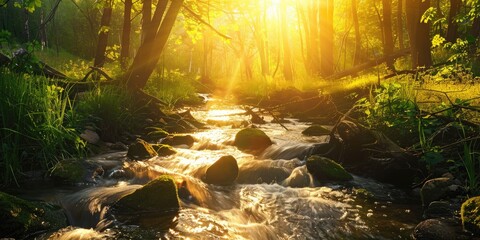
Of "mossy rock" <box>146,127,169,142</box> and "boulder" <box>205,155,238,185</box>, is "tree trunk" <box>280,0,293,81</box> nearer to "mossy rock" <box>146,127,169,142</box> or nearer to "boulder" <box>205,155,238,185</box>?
"mossy rock" <box>146,127,169,142</box>

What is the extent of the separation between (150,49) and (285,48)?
1376 cm

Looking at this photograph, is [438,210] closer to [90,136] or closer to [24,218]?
[24,218]

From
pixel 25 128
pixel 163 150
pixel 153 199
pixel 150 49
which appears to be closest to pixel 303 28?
pixel 150 49

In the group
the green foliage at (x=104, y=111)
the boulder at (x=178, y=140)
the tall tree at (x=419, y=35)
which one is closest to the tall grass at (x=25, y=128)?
the green foliage at (x=104, y=111)

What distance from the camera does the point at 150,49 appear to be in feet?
35.4

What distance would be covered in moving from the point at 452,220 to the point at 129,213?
3633 mm

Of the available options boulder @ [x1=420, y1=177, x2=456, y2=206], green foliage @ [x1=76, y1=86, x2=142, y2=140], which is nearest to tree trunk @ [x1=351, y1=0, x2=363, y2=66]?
green foliage @ [x1=76, y1=86, x2=142, y2=140]

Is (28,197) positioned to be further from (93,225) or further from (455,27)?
(455,27)

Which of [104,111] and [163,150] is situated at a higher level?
[104,111]

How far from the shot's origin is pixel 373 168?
21.1 feet

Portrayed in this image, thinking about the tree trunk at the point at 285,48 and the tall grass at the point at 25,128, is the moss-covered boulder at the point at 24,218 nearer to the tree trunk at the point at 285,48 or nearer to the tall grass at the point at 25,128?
the tall grass at the point at 25,128

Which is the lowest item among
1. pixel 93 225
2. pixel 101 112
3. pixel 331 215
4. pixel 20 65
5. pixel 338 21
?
pixel 331 215

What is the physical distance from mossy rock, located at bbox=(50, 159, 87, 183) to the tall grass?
0.45 feet

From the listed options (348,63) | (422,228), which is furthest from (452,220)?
→ (348,63)
